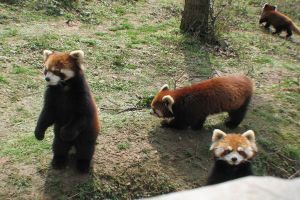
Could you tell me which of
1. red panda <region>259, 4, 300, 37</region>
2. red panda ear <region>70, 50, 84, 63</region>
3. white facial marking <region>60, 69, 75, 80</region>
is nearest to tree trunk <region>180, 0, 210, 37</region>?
red panda <region>259, 4, 300, 37</region>

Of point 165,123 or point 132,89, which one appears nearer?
point 165,123

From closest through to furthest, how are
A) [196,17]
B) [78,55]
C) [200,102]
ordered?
[78,55] → [200,102] → [196,17]

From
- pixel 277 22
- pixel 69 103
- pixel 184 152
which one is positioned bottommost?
pixel 277 22

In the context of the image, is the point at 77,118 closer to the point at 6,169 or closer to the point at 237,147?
the point at 6,169

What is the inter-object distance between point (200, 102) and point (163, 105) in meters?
0.50

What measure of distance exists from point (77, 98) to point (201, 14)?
224 inches

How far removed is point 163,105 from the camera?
19.5 feet

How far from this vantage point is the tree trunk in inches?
369

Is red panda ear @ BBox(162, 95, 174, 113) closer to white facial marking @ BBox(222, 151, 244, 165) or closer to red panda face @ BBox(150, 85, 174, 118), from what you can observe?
red panda face @ BBox(150, 85, 174, 118)

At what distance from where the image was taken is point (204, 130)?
610 cm

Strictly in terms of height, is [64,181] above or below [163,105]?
below

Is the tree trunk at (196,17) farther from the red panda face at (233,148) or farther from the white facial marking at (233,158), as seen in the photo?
the white facial marking at (233,158)

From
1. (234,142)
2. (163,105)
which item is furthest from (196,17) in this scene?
(234,142)

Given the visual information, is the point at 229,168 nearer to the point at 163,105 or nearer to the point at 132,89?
the point at 163,105
